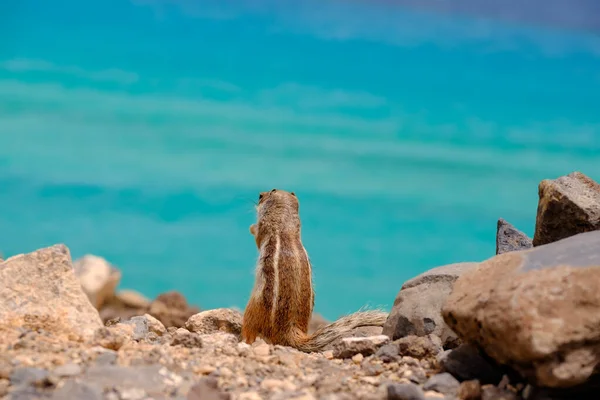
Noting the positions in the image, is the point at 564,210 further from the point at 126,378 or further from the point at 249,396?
the point at 126,378

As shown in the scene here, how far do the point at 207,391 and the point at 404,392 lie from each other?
46.6 inches

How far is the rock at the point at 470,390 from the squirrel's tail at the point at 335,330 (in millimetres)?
2777

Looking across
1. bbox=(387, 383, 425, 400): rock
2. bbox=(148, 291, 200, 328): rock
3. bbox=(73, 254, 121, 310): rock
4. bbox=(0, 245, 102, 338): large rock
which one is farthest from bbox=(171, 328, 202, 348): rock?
bbox=(73, 254, 121, 310): rock

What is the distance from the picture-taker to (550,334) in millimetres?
4055

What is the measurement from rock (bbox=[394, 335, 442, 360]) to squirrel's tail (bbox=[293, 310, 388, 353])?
173cm

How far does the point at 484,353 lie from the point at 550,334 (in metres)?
0.71

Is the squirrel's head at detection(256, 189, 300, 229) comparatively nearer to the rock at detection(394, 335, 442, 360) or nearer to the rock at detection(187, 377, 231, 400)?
the rock at detection(394, 335, 442, 360)

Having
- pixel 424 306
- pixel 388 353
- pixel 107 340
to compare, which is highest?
pixel 424 306

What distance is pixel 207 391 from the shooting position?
4.38 metres

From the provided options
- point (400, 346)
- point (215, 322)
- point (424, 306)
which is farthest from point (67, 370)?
point (215, 322)

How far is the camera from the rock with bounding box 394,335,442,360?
218 inches

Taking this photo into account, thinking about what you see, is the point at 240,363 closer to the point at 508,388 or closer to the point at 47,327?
the point at 47,327

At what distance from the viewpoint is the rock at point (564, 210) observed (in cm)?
570

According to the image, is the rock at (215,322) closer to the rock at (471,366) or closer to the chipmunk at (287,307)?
the chipmunk at (287,307)
